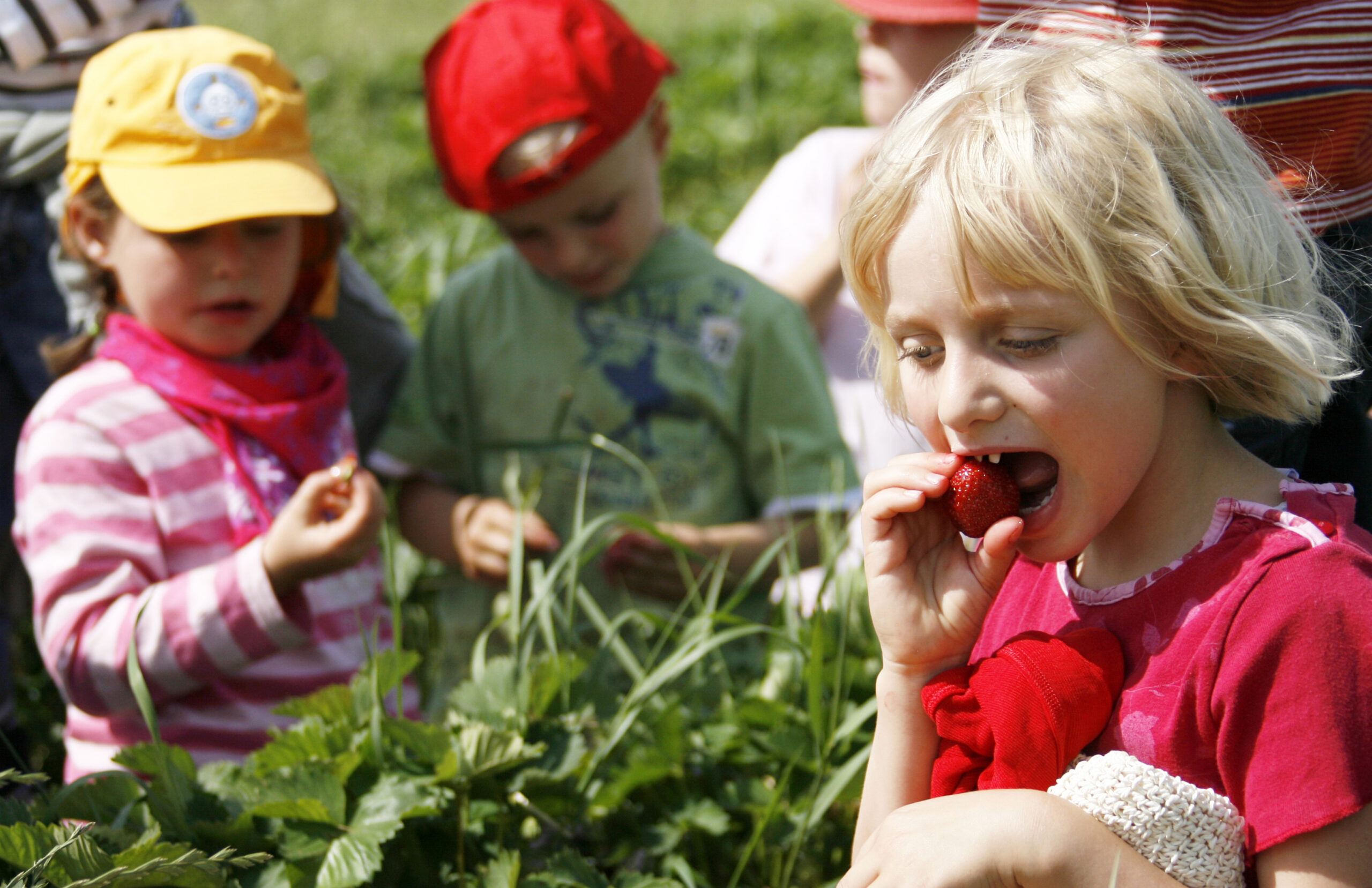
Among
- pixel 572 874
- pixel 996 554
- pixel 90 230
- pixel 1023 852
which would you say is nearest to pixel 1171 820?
pixel 1023 852

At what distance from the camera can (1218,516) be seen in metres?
1.22

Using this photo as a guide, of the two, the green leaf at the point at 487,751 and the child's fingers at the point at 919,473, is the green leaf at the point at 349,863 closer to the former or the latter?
the green leaf at the point at 487,751

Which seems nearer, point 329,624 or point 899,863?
point 899,863

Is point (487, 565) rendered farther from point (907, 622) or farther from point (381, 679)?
point (907, 622)

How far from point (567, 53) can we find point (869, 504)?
1461mm

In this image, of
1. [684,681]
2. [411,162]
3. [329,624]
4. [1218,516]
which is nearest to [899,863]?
[1218,516]

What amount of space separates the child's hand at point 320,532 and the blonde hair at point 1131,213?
39.6 inches

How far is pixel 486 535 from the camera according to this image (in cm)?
249

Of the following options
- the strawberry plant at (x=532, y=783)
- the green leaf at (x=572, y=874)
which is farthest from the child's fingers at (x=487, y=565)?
the green leaf at (x=572, y=874)

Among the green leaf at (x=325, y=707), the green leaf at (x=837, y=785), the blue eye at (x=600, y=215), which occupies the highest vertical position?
the blue eye at (x=600, y=215)

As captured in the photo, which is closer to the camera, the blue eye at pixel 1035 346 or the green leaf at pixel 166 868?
the blue eye at pixel 1035 346

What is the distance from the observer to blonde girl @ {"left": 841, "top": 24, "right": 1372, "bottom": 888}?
110 cm

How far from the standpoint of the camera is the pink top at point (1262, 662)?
107cm

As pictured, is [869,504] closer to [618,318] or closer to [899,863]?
[899,863]
